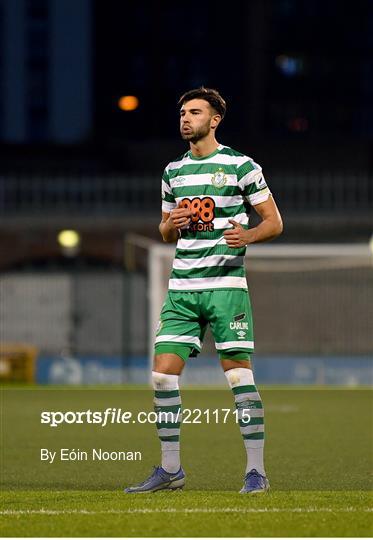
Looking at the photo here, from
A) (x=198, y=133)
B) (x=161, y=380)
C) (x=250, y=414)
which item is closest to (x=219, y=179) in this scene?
(x=198, y=133)

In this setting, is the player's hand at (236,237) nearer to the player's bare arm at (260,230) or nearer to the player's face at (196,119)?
the player's bare arm at (260,230)

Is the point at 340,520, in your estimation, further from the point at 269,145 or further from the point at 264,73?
the point at 264,73

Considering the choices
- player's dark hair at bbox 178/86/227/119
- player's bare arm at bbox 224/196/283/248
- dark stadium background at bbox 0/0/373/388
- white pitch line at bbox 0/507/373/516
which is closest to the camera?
white pitch line at bbox 0/507/373/516

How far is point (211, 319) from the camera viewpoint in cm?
847

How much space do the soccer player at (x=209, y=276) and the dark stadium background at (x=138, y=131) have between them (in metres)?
29.7

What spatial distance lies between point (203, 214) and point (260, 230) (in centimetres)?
32

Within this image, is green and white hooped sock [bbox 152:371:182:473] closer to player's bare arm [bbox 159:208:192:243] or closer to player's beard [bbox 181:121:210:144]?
player's bare arm [bbox 159:208:192:243]

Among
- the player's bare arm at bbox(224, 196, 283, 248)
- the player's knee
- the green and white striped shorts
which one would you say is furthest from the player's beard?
the player's knee

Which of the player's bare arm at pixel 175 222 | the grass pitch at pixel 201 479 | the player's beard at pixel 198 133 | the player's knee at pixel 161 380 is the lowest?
the grass pitch at pixel 201 479

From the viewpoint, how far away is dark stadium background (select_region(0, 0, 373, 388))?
4028 cm

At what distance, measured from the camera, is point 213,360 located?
26.8 m

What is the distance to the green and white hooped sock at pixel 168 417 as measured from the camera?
8.45m

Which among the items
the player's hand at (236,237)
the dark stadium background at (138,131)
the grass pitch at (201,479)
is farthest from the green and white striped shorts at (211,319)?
the dark stadium background at (138,131)

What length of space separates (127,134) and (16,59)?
7499 mm
